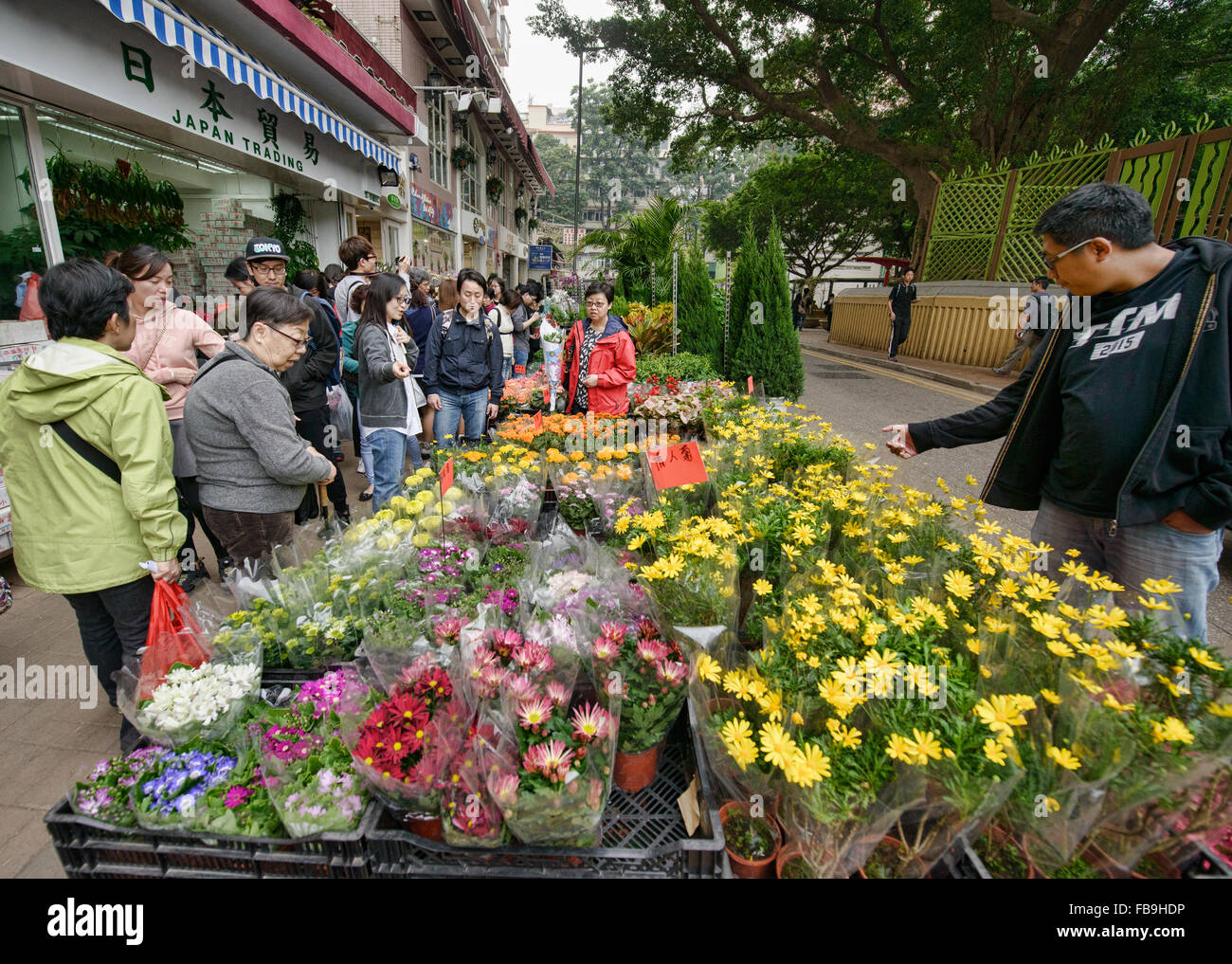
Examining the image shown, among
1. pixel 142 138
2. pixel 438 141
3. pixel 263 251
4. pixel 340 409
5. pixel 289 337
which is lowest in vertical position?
pixel 340 409

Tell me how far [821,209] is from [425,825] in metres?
33.7

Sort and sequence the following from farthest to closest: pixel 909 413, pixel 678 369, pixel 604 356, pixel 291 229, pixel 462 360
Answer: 1. pixel 291 229
2. pixel 909 413
3. pixel 678 369
4. pixel 462 360
5. pixel 604 356

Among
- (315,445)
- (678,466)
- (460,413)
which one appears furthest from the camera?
(460,413)

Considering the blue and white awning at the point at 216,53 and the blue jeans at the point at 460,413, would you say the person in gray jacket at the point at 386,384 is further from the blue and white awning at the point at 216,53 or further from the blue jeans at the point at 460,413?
the blue and white awning at the point at 216,53

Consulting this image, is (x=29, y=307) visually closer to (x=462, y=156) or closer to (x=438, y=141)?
(x=438, y=141)

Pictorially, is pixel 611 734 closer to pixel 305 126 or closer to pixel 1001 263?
pixel 305 126

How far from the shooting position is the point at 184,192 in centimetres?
675

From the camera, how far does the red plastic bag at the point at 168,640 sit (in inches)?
70.7

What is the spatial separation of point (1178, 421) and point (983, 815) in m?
1.46

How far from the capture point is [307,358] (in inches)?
156

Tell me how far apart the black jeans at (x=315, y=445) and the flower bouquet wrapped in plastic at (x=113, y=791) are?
8.43 ft

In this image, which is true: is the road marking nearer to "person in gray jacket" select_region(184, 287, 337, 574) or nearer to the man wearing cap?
the man wearing cap

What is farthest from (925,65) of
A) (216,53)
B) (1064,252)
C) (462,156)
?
(1064,252)

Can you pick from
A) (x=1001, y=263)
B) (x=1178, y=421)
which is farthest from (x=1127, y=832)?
(x=1001, y=263)
